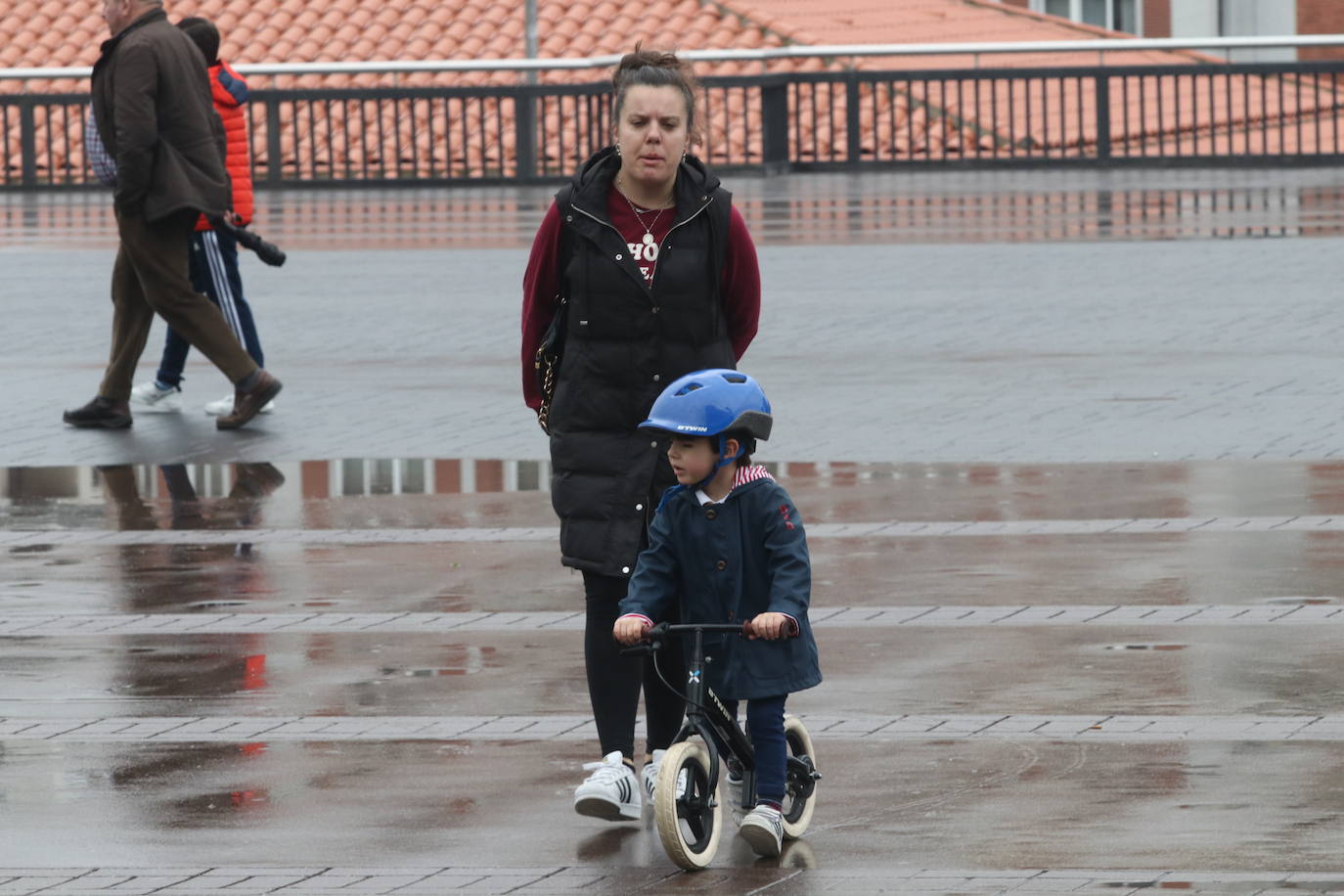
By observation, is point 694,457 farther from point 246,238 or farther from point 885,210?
point 885,210

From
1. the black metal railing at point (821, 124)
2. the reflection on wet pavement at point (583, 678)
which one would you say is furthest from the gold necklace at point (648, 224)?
the black metal railing at point (821, 124)

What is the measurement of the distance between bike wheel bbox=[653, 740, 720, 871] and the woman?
0.46 meters

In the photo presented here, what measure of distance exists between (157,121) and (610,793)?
672 centimetres

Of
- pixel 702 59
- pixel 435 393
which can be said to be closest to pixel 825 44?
pixel 702 59

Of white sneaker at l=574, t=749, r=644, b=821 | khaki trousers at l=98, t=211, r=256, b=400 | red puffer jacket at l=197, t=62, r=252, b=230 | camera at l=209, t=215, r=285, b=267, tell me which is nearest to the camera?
white sneaker at l=574, t=749, r=644, b=821

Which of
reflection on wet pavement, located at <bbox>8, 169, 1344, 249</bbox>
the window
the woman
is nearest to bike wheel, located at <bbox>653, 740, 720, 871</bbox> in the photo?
the woman

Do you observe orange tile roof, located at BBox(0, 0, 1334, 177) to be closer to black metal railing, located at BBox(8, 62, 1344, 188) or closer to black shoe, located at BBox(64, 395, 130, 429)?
black metal railing, located at BBox(8, 62, 1344, 188)

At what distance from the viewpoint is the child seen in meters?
5.76

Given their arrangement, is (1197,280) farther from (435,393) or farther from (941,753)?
(941,753)

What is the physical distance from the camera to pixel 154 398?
13148 millimetres

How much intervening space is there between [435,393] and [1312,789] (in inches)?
308

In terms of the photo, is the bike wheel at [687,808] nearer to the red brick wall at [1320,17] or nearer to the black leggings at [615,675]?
the black leggings at [615,675]

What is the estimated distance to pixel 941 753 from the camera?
6.49 metres

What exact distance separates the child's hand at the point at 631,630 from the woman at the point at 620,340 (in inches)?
17.4
